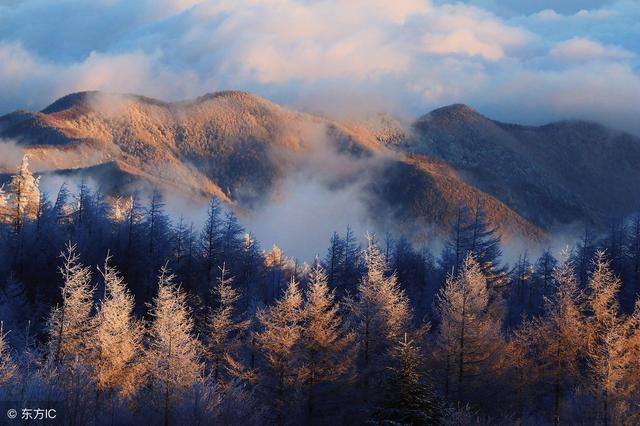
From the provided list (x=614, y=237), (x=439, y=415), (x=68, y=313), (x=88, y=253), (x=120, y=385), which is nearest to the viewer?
(x=439, y=415)

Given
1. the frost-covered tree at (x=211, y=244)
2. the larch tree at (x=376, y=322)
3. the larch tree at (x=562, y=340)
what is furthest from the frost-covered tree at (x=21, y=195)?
the larch tree at (x=562, y=340)

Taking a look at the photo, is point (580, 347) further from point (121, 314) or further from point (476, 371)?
point (121, 314)

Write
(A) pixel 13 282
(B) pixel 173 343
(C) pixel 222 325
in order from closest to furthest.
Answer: (B) pixel 173 343 → (C) pixel 222 325 → (A) pixel 13 282

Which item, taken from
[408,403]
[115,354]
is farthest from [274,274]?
[408,403]

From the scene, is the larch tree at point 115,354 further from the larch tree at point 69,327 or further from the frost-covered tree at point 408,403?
the frost-covered tree at point 408,403

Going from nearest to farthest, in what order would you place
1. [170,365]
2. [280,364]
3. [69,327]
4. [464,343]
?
Result: [170,365] → [280,364] → [69,327] → [464,343]

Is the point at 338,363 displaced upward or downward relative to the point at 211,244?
downward

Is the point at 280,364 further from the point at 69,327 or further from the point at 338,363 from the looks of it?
the point at 69,327

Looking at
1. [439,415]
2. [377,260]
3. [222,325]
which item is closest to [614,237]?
[377,260]

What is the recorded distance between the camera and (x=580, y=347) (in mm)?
40469

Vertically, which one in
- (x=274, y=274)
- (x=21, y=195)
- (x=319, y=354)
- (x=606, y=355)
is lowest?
(x=319, y=354)

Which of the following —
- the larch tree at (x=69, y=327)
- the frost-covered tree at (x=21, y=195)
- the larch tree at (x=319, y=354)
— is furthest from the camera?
the frost-covered tree at (x=21, y=195)

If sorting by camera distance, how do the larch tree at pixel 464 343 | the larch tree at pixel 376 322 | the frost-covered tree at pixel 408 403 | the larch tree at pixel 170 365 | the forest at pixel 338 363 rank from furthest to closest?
the larch tree at pixel 376 322 → the larch tree at pixel 464 343 → the larch tree at pixel 170 365 → the forest at pixel 338 363 → the frost-covered tree at pixel 408 403

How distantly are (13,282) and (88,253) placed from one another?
35.1 ft
